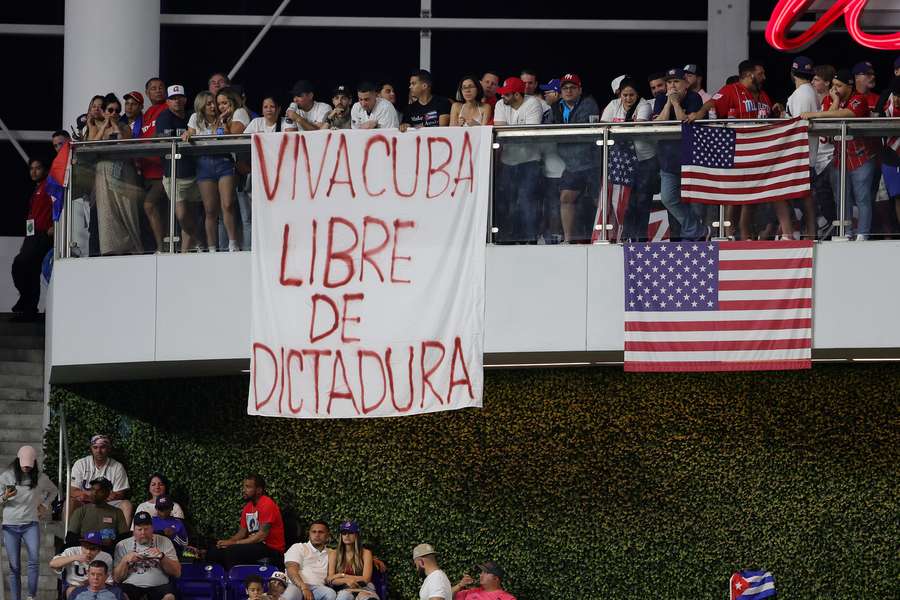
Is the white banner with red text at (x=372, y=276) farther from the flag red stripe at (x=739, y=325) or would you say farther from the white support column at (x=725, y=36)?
the white support column at (x=725, y=36)

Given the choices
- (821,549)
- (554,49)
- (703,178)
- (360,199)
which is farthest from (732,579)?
(554,49)

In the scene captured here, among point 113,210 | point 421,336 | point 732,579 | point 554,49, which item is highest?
point 554,49

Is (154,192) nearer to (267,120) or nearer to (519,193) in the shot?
(267,120)

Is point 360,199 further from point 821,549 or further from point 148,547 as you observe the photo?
point 821,549

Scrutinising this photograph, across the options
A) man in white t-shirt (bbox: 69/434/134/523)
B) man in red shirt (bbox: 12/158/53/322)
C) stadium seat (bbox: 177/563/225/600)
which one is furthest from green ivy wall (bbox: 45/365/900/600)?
man in red shirt (bbox: 12/158/53/322)

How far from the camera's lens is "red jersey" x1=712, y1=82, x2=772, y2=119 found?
15.7 meters

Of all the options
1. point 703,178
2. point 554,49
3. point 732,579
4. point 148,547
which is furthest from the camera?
point 554,49

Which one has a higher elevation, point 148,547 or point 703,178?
point 703,178

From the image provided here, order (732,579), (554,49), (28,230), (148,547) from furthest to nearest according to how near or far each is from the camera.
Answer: (554,49)
(28,230)
(732,579)
(148,547)

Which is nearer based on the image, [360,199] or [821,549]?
[360,199]

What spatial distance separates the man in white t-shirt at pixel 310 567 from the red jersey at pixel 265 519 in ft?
1.24

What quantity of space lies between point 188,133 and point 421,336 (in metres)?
3.20

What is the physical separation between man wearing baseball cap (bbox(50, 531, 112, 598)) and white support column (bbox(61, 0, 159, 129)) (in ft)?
22.2

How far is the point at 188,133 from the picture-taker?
15953mm
